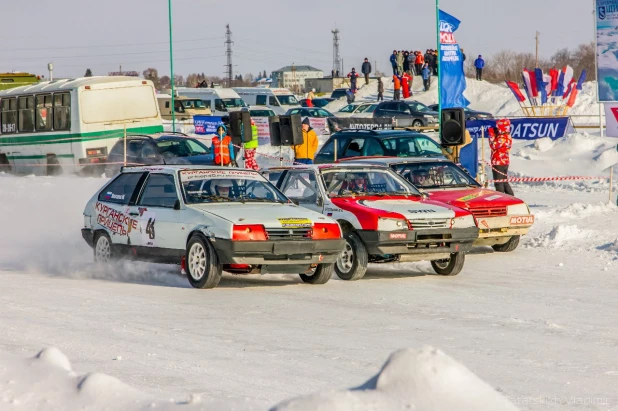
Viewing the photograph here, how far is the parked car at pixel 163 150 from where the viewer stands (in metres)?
26.9

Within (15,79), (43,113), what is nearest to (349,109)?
(15,79)

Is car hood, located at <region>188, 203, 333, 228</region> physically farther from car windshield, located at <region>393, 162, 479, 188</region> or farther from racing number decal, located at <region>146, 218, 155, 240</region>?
car windshield, located at <region>393, 162, 479, 188</region>

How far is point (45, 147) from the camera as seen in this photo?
30.7 meters

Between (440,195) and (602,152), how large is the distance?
50.1 ft

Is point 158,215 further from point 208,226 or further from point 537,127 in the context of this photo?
point 537,127

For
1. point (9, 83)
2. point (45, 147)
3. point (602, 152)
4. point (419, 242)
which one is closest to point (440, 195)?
point (419, 242)

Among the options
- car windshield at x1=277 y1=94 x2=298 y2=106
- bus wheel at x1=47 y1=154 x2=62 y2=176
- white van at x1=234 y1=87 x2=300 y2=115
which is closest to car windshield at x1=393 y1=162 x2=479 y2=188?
bus wheel at x1=47 y1=154 x2=62 y2=176

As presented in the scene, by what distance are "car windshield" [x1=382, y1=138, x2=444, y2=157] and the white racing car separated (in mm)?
7555

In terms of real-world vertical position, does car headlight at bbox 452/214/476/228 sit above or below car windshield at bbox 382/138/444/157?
below

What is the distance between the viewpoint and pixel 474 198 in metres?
14.9

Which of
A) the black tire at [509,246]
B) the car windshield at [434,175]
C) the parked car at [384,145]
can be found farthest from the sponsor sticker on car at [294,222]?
the parked car at [384,145]

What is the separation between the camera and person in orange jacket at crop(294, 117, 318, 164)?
74.2 ft

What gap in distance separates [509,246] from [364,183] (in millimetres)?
2864

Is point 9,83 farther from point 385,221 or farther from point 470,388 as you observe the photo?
point 470,388
